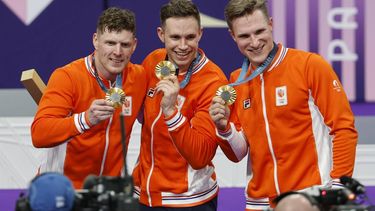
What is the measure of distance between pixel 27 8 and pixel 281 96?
1.93 metres

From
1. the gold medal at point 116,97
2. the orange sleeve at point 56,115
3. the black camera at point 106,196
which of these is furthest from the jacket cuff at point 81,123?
the black camera at point 106,196

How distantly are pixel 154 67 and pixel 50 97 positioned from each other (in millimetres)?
491

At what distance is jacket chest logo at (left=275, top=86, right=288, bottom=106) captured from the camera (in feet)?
12.8

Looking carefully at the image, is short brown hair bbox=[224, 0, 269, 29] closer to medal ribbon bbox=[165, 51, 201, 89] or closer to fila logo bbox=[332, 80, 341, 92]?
medal ribbon bbox=[165, 51, 201, 89]

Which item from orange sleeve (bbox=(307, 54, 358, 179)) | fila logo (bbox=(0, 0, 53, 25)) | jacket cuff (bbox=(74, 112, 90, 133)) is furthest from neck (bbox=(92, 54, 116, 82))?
fila logo (bbox=(0, 0, 53, 25))

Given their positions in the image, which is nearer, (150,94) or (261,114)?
(261,114)

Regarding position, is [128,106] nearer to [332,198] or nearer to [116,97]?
[116,97]

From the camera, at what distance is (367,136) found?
17.6ft

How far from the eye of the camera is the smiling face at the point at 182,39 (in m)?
4.09

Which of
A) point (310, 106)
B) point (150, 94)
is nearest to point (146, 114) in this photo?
point (150, 94)

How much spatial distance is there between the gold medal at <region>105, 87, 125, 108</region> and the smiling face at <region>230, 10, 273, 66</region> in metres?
0.52

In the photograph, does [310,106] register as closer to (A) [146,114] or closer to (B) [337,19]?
(A) [146,114]

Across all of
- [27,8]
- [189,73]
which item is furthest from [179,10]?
[27,8]

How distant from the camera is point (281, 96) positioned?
392cm
